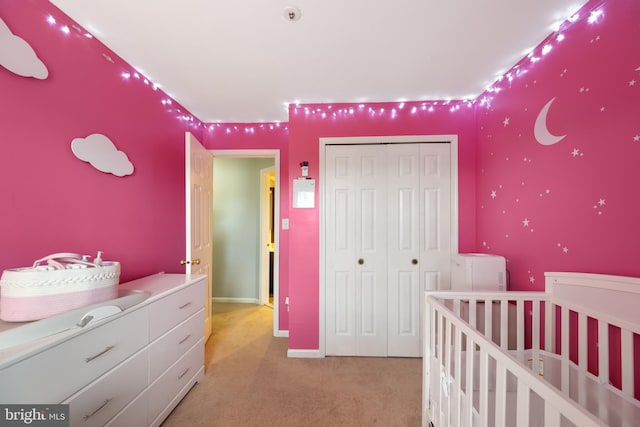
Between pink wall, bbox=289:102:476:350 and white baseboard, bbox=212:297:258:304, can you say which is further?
white baseboard, bbox=212:297:258:304

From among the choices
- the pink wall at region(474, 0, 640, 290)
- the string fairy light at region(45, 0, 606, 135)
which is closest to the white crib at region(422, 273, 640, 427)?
the pink wall at region(474, 0, 640, 290)

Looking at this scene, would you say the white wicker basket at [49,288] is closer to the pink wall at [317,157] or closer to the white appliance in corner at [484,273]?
the pink wall at [317,157]

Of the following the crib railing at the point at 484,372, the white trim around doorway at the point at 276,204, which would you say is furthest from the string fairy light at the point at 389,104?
the crib railing at the point at 484,372

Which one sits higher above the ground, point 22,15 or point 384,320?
point 22,15

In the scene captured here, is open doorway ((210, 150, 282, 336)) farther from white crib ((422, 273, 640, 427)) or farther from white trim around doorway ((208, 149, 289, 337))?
white crib ((422, 273, 640, 427))

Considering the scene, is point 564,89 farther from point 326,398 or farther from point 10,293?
point 10,293

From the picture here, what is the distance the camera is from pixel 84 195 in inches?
56.5

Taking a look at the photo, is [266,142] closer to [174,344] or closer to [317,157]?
[317,157]

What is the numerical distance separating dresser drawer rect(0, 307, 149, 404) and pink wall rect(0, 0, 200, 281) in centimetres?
52

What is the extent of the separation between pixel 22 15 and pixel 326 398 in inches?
108

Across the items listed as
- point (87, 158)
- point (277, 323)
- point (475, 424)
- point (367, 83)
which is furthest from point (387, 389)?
point (87, 158)

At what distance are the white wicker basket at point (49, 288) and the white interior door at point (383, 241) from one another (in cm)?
166

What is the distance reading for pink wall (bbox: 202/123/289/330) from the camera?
2.77 m

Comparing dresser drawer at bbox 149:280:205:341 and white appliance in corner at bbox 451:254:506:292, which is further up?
white appliance in corner at bbox 451:254:506:292
